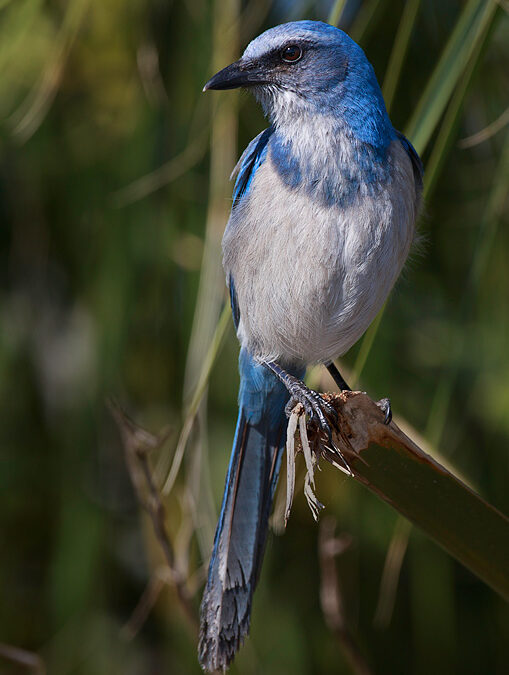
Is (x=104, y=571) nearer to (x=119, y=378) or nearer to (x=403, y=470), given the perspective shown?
(x=119, y=378)

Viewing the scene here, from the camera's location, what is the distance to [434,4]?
2.48m

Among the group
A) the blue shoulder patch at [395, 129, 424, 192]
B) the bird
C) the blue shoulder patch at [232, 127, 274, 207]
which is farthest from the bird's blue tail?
the blue shoulder patch at [395, 129, 424, 192]

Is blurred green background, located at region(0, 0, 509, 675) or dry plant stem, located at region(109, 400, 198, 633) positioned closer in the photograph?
dry plant stem, located at region(109, 400, 198, 633)

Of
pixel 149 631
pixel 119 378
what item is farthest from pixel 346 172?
pixel 149 631

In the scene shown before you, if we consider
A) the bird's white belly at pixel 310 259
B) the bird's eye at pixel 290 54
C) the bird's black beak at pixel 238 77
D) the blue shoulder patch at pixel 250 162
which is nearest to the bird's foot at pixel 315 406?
the bird's white belly at pixel 310 259

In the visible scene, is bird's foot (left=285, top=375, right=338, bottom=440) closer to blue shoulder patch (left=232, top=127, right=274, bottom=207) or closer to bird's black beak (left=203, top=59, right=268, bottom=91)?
blue shoulder patch (left=232, top=127, right=274, bottom=207)

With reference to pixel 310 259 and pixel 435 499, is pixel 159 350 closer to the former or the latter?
pixel 310 259

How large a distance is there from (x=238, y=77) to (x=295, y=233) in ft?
1.30

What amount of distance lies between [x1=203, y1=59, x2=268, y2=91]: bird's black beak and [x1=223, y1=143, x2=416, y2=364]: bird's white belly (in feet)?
0.65

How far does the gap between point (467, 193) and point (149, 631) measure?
187 centimetres

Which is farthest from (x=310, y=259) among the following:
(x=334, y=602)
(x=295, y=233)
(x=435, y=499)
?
(x=334, y=602)

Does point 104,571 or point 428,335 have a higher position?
point 428,335

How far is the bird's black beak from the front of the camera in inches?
75.0

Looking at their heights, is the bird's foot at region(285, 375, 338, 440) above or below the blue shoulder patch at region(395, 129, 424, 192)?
below
